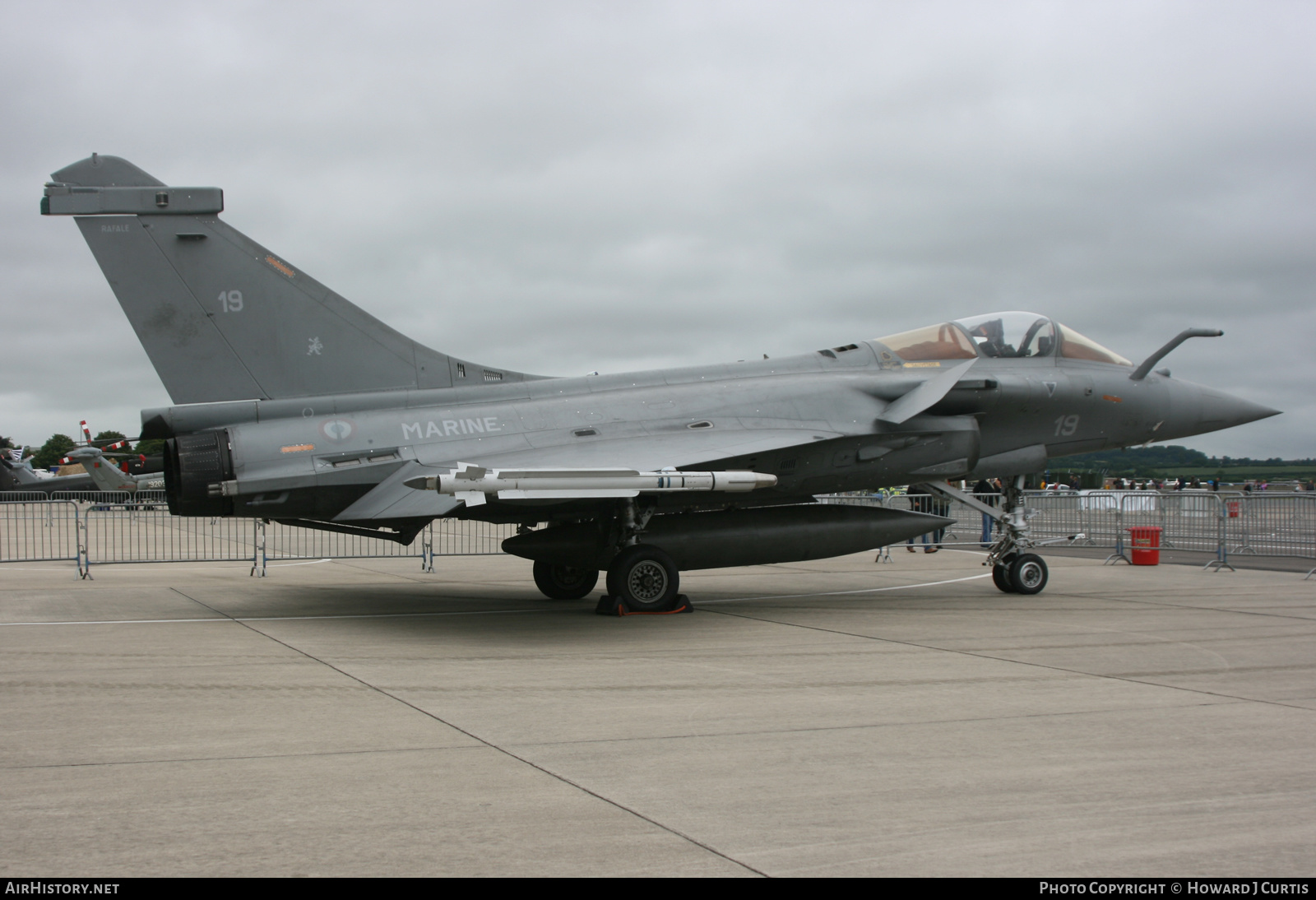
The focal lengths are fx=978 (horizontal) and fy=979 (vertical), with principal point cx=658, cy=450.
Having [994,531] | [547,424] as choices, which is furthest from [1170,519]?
[547,424]

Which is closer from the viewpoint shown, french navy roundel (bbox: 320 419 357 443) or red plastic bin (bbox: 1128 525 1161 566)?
french navy roundel (bbox: 320 419 357 443)

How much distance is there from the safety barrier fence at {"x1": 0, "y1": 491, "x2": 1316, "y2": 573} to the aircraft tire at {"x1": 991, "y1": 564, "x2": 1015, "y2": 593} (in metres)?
3.66

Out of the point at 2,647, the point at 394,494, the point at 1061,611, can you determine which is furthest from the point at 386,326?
the point at 1061,611

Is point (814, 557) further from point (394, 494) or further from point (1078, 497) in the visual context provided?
point (1078, 497)

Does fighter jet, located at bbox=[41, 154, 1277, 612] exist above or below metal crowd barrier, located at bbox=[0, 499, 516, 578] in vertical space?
above

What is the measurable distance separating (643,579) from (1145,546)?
11.1 meters

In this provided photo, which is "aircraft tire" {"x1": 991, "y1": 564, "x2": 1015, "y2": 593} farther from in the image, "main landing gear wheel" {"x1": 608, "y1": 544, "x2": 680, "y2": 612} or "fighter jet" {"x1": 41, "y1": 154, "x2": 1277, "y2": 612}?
"main landing gear wheel" {"x1": 608, "y1": 544, "x2": 680, "y2": 612}

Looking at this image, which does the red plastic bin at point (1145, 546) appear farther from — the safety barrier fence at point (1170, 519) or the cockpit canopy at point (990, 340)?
the cockpit canopy at point (990, 340)

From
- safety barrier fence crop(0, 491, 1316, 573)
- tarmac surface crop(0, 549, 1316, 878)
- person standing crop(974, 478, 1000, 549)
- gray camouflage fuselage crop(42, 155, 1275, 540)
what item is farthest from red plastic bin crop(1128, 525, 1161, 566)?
tarmac surface crop(0, 549, 1316, 878)

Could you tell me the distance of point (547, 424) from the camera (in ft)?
32.9

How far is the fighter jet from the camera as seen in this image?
9031mm

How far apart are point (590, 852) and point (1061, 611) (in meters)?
8.37

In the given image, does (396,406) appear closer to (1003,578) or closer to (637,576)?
(637,576)

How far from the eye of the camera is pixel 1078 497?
68.2ft
